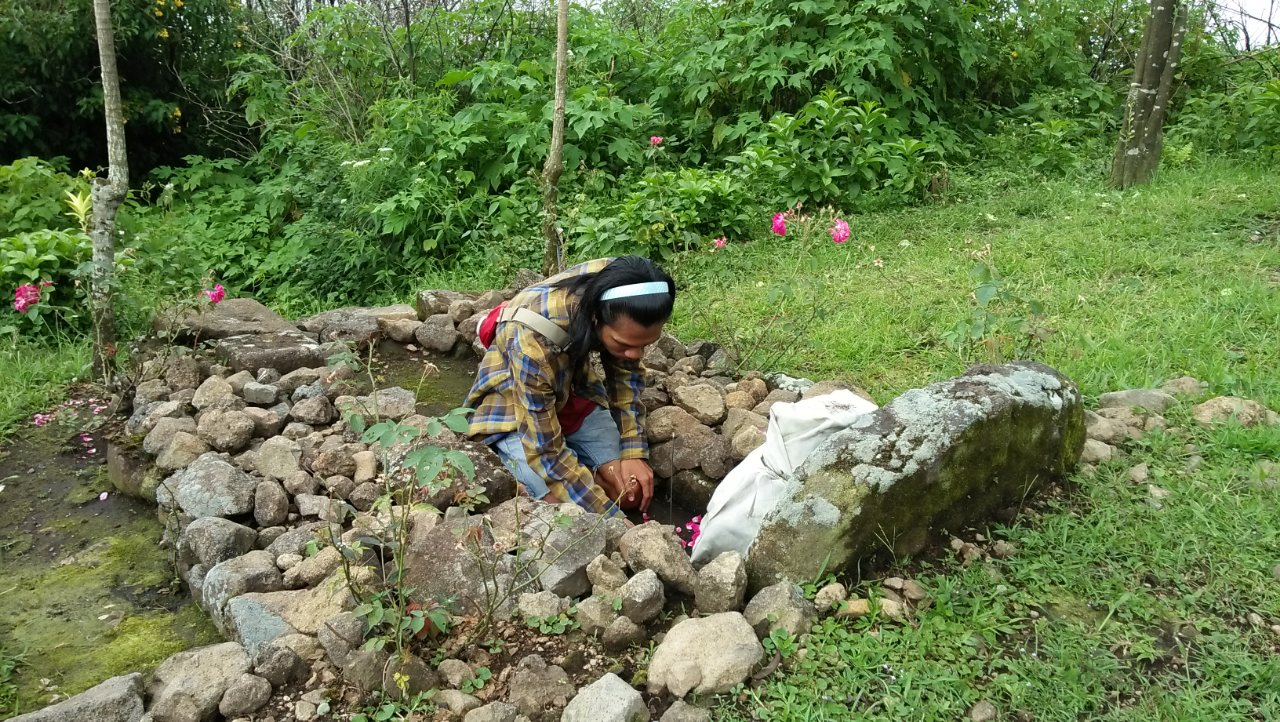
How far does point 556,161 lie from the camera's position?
4.55 m

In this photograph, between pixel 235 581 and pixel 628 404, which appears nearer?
pixel 235 581

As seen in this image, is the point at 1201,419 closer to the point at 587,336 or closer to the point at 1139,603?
the point at 1139,603

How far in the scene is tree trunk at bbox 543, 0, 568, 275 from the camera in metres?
4.36

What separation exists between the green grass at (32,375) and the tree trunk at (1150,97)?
6.32m

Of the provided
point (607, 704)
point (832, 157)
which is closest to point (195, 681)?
point (607, 704)

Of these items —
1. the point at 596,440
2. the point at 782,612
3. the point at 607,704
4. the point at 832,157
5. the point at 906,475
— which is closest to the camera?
the point at 607,704

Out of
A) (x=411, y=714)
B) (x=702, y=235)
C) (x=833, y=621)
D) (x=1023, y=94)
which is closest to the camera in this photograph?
(x=411, y=714)

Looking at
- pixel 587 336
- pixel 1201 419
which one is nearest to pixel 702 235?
pixel 587 336

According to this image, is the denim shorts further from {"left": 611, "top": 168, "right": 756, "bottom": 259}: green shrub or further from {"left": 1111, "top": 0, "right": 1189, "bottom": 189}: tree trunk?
{"left": 1111, "top": 0, "right": 1189, "bottom": 189}: tree trunk

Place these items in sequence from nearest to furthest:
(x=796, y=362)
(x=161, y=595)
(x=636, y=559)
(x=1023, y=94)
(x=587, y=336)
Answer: (x=636, y=559), (x=161, y=595), (x=587, y=336), (x=796, y=362), (x=1023, y=94)

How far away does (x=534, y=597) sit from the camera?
2.25m

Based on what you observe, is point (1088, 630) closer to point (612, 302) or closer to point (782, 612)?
point (782, 612)

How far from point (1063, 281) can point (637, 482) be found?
2565 mm

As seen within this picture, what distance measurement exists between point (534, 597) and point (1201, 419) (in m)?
2.33
